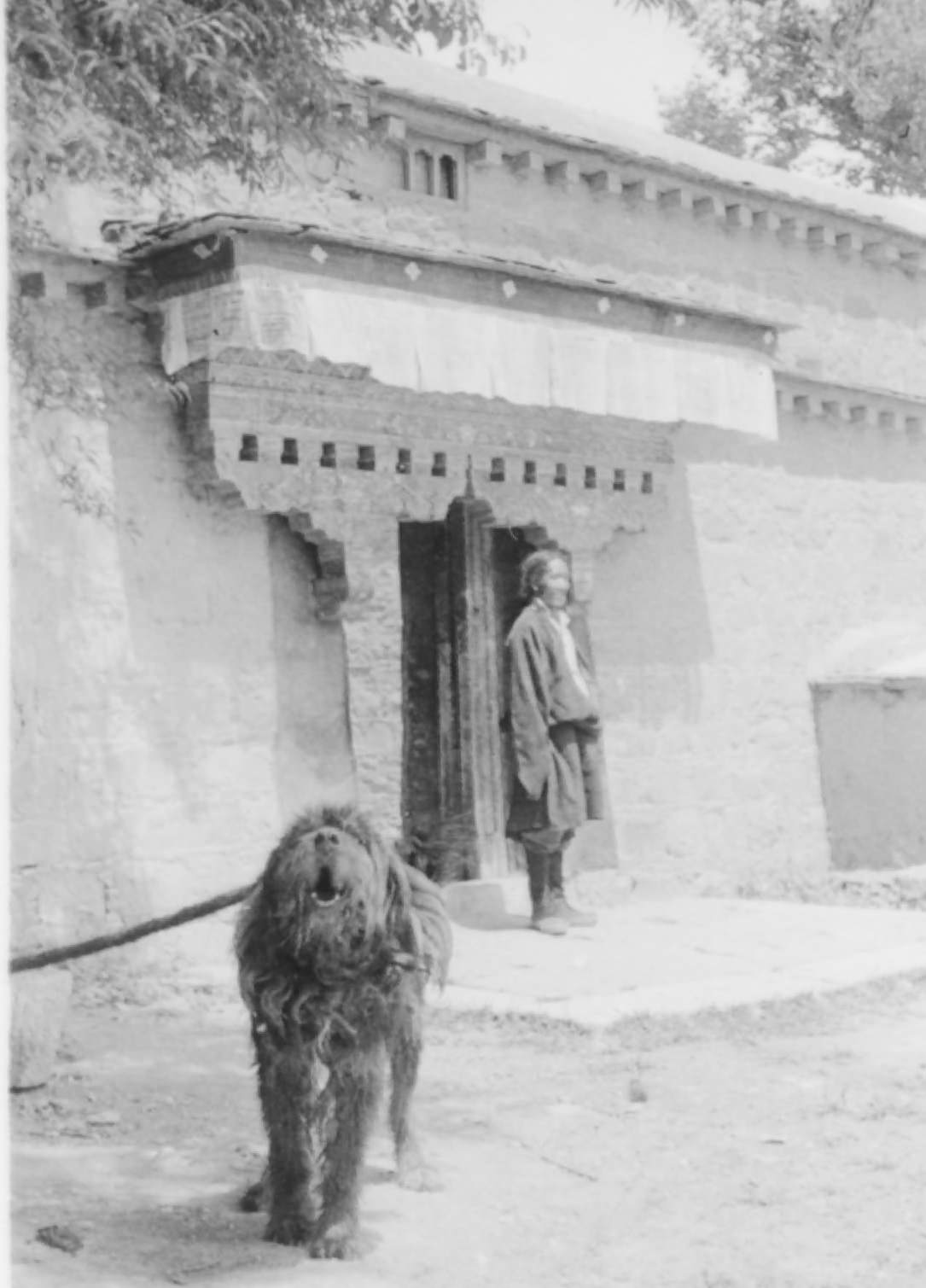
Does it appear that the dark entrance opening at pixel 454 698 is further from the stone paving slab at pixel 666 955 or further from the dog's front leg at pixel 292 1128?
the dog's front leg at pixel 292 1128

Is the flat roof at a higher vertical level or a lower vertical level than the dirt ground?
higher

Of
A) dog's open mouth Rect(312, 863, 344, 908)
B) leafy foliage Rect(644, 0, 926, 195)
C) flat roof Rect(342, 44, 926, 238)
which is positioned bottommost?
dog's open mouth Rect(312, 863, 344, 908)

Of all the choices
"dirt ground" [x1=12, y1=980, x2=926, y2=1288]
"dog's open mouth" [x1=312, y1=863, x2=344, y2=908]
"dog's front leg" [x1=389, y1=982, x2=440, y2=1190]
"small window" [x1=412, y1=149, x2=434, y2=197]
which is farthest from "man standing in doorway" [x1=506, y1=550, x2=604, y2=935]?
"dog's open mouth" [x1=312, y1=863, x2=344, y2=908]

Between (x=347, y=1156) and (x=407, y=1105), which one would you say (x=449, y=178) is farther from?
(x=347, y=1156)

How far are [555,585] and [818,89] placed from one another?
561 inches

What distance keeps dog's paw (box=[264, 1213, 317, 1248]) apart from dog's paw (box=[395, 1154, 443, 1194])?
0.61 metres

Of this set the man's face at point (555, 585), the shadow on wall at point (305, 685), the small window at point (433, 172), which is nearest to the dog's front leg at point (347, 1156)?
the shadow on wall at point (305, 685)

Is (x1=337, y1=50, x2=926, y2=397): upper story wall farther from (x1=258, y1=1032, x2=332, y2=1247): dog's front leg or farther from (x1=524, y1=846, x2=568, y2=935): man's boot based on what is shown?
(x1=258, y1=1032, x2=332, y2=1247): dog's front leg

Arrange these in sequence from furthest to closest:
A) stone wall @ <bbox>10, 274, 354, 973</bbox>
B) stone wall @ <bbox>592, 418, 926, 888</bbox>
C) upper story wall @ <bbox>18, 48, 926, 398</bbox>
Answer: stone wall @ <bbox>592, 418, 926, 888</bbox> → upper story wall @ <bbox>18, 48, 926, 398</bbox> → stone wall @ <bbox>10, 274, 354, 973</bbox>

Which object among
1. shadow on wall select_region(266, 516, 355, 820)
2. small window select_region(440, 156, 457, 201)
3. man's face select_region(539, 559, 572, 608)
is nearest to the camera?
shadow on wall select_region(266, 516, 355, 820)

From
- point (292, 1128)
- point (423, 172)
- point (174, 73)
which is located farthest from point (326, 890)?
point (423, 172)

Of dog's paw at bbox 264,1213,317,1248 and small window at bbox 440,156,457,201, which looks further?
small window at bbox 440,156,457,201

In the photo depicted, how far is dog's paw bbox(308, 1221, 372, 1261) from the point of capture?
424cm

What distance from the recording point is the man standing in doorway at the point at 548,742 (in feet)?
30.6
